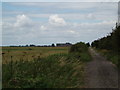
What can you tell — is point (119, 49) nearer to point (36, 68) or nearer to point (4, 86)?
point (36, 68)

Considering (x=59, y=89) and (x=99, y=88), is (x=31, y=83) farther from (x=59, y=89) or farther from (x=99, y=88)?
(x=99, y=88)

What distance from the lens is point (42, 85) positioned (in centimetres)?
1003

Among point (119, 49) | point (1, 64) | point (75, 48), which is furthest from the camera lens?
point (75, 48)

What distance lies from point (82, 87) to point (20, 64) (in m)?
3.58

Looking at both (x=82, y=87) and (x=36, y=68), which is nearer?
(x=82, y=87)

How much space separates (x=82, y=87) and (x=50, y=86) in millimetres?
2399

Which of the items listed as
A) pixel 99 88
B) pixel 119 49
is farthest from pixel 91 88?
pixel 119 49

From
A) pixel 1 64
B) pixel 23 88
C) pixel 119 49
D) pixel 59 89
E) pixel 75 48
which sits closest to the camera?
pixel 23 88

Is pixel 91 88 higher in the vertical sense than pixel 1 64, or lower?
lower

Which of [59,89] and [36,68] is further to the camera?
[36,68]

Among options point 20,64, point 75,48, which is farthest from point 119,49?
point 75,48

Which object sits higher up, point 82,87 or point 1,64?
point 1,64

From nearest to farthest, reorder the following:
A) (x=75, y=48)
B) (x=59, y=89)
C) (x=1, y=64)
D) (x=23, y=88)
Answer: (x=23, y=88)
(x=59, y=89)
(x=1, y=64)
(x=75, y=48)

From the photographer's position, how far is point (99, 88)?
1188cm
